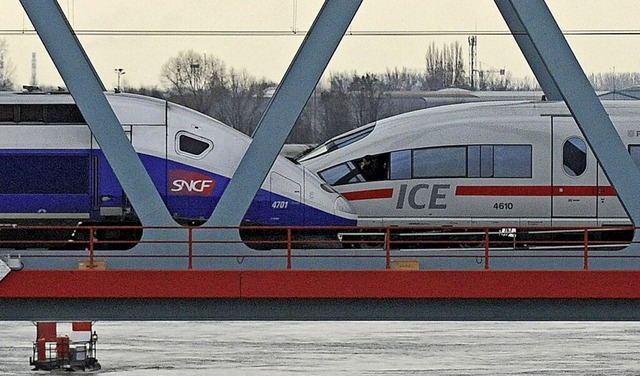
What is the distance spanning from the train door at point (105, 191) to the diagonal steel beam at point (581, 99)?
880 centimetres

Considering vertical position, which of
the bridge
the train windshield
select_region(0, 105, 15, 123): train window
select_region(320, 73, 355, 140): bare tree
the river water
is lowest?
the river water

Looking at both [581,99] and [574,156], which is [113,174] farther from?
[581,99]

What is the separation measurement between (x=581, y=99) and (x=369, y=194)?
9.48 metres

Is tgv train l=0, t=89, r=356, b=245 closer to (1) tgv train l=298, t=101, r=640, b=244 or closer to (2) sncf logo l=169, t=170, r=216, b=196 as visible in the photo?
(2) sncf logo l=169, t=170, r=216, b=196

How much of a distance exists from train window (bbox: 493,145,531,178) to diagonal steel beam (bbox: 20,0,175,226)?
10.4m

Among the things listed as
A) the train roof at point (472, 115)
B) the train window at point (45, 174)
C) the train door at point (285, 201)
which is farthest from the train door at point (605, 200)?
the train window at point (45, 174)

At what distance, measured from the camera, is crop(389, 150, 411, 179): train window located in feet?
75.2

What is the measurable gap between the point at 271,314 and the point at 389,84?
61.9 meters

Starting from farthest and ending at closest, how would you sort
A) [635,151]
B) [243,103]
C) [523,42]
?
[243,103], [635,151], [523,42]

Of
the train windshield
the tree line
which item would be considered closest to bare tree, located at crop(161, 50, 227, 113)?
the tree line

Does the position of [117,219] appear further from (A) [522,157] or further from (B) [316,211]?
(A) [522,157]

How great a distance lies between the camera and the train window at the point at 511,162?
2300cm

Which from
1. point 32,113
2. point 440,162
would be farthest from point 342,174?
point 32,113

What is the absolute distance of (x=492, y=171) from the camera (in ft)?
75.6
